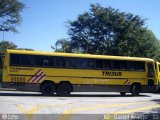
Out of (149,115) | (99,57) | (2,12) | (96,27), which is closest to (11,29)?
(2,12)

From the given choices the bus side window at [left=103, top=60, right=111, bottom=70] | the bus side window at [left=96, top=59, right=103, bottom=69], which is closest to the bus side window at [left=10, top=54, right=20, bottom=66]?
the bus side window at [left=96, top=59, right=103, bottom=69]

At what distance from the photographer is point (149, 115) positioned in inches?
616

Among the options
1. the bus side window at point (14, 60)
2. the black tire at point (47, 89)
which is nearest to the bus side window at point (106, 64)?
the black tire at point (47, 89)

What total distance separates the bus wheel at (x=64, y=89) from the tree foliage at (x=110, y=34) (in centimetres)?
2236

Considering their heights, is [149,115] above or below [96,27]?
below

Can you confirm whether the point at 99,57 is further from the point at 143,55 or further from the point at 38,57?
the point at 143,55

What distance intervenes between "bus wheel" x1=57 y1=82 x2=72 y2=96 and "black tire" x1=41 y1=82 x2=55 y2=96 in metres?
0.44

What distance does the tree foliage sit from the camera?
161 ft

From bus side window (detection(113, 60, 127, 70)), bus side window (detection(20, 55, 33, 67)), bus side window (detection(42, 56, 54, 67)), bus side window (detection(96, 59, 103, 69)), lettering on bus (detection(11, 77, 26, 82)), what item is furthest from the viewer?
bus side window (detection(113, 60, 127, 70))

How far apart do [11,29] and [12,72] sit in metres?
26.2

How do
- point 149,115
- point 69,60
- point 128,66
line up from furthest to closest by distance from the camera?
point 128,66 < point 69,60 < point 149,115

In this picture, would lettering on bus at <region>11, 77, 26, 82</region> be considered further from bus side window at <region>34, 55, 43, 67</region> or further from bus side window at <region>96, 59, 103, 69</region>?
bus side window at <region>96, 59, 103, 69</region>

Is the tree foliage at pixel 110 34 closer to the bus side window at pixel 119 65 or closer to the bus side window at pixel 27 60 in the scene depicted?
the bus side window at pixel 119 65

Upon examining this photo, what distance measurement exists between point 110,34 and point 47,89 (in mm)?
25254
